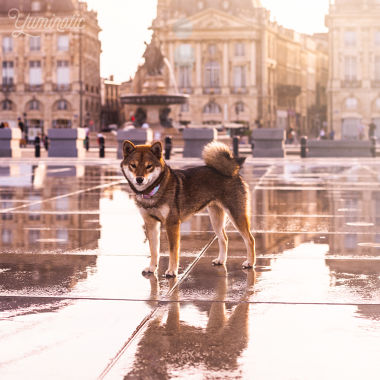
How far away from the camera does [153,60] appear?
49.8m

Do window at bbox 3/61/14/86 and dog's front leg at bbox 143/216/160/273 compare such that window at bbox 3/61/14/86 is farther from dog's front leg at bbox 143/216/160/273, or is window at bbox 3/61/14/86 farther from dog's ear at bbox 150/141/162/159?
dog's ear at bbox 150/141/162/159

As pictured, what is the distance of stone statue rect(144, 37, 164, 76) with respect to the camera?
49.2 metres

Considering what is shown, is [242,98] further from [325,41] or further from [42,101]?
[325,41]

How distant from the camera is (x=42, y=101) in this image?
4072 inches

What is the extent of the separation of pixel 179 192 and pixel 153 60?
43340 mm

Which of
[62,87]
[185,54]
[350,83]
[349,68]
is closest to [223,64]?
[185,54]

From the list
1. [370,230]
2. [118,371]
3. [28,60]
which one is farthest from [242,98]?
[118,371]

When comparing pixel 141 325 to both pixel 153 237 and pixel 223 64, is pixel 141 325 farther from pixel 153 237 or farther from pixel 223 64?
pixel 223 64

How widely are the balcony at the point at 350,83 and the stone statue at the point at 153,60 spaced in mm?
51738

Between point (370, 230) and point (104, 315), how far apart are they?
5.66 metres

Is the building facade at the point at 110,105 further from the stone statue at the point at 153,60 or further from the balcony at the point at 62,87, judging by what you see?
the stone statue at the point at 153,60

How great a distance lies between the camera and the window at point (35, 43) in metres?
104

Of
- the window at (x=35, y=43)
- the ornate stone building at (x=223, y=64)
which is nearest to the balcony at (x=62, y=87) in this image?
the window at (x=35, y=43)

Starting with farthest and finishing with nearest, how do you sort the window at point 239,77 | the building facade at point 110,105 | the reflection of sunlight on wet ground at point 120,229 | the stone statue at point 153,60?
the building facade at point 110,105 < the window at point 239,77 < the stone statue at point 153,60 < the reflection of sunlight on wet ground at point 120,229
